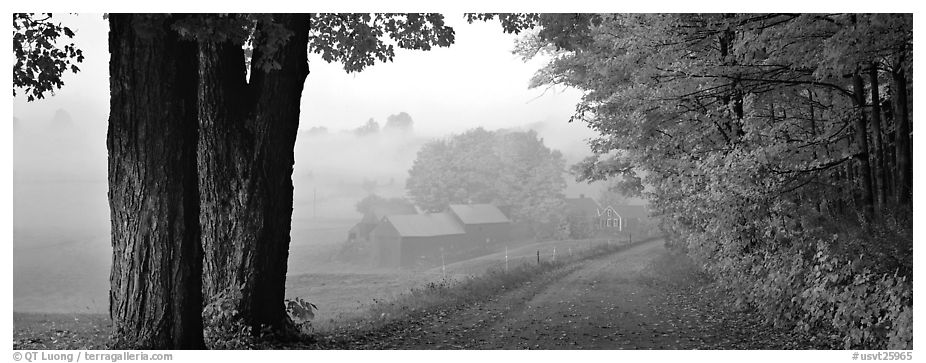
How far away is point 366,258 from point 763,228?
1074 inches

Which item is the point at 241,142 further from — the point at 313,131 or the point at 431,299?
the point at 313,131

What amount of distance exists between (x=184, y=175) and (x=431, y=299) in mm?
7150

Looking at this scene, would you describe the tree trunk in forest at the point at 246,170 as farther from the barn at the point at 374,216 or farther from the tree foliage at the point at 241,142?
the barn at the point at 374,216

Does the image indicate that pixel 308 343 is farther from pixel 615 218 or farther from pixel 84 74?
pixel 615 218

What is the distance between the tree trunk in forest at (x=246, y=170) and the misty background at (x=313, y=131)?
1.83 meters

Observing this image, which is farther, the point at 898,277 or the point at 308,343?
the point at 308,343

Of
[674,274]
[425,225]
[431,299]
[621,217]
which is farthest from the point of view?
[621,217]

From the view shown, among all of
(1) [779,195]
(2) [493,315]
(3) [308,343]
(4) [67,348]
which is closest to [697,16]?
(1) [779,195]

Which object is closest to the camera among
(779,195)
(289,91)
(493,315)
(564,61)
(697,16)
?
(289,91)

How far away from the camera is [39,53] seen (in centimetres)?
761

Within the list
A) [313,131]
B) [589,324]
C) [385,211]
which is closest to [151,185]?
[589,324]

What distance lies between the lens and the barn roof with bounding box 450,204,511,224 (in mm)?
31625

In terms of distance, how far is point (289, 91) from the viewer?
7871mm

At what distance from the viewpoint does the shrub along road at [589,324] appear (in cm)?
880
